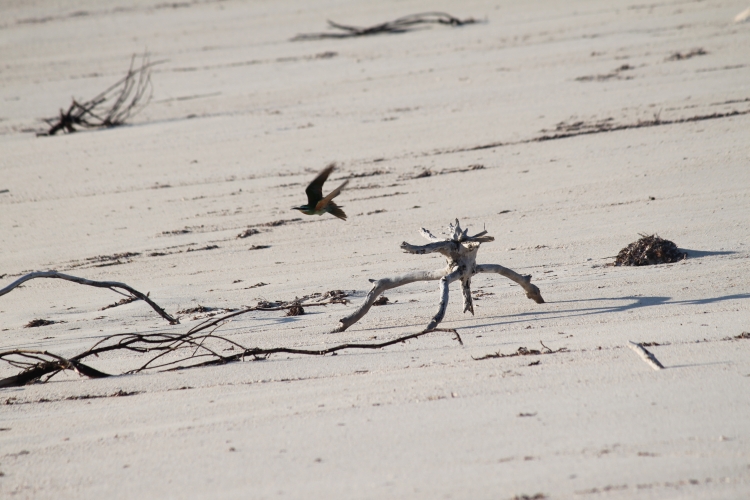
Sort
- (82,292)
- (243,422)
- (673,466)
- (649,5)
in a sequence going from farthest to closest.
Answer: (649,5), (82,292), (243,422), (673,466)

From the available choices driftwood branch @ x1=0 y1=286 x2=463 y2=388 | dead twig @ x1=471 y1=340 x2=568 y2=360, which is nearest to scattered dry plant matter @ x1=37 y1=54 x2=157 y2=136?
driftwood branch @ x1=0 y1=286 x2=463 y2=388

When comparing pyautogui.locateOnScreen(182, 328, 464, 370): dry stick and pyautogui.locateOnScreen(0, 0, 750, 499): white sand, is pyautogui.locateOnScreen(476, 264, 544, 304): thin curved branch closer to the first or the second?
pyautogui.locateOnScreen(0, 0, 750, 499): white sand

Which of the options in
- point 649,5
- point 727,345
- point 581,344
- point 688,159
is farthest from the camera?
point 649,5

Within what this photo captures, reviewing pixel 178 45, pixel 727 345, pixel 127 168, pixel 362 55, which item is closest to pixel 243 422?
pixel 727 345

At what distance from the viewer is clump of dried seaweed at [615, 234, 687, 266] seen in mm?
4691

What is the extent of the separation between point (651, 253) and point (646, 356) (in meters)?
1.78

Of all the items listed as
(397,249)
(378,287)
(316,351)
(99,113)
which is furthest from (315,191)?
(99,113)

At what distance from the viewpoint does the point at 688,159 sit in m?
6.70

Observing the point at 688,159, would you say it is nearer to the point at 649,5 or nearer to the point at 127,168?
the point at 127,168

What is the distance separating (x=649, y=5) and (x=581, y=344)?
9.91m

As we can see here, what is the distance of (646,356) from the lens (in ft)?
10.1

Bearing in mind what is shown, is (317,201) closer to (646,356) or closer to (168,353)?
(168,353)

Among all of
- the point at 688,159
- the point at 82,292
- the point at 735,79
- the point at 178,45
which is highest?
the point at 178,45

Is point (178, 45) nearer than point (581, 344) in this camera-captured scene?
No
